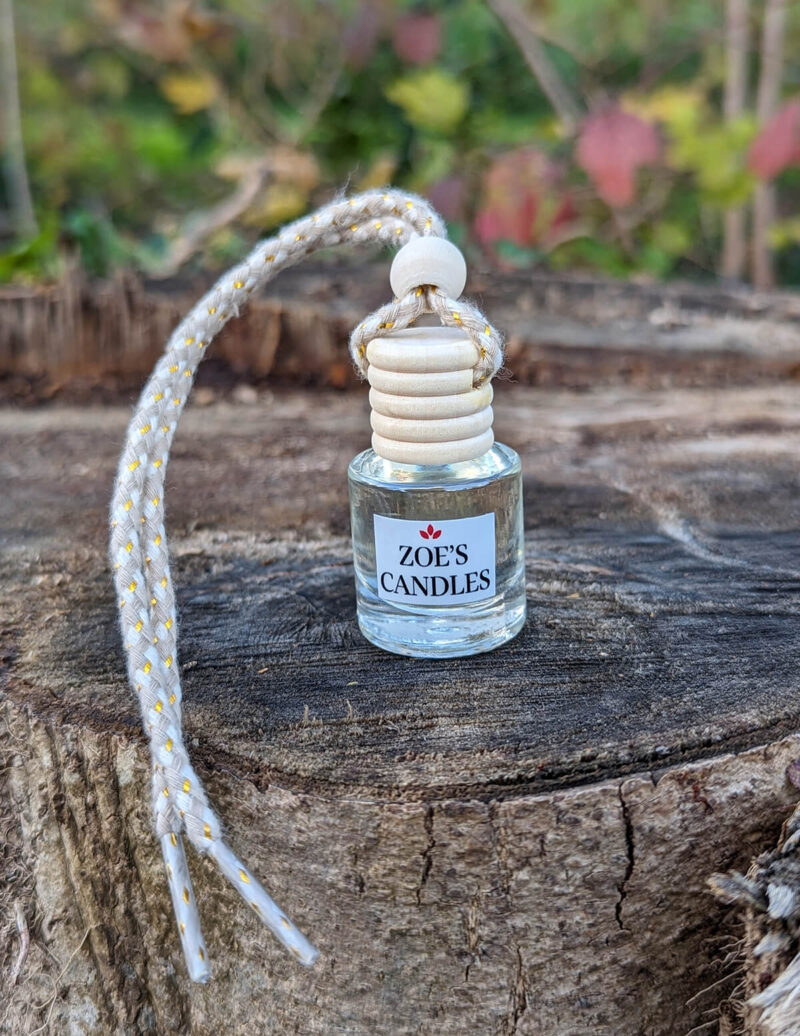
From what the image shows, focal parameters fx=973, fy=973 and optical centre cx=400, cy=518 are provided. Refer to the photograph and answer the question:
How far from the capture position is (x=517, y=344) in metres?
1.56

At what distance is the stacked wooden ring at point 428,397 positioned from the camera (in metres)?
0.71

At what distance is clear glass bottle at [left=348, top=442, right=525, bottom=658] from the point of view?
2.46 feet

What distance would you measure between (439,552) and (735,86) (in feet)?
8.67

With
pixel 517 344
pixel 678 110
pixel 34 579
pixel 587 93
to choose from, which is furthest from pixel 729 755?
pixel 587 93

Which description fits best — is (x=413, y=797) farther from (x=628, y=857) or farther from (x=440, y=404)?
(x=440, y=404)

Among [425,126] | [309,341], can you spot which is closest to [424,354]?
[309,341]

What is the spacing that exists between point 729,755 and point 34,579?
2.11ft

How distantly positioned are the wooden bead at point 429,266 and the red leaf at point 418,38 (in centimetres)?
218

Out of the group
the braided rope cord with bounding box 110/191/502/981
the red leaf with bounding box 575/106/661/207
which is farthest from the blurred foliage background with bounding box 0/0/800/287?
the braided rope cord with bounding box 110/191/502/981

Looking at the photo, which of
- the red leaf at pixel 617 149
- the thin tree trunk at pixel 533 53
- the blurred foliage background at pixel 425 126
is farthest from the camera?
the thin tree trunk at pixel 533 53

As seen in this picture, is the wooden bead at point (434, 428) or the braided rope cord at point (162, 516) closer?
the braided rope cord at point (162, 516)

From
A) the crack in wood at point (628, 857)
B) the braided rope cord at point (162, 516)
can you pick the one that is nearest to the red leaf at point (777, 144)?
the braided rope cord at point (162, 516)

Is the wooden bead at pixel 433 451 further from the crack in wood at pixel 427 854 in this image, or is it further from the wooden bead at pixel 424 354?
the crack in wood at pixel 427 854

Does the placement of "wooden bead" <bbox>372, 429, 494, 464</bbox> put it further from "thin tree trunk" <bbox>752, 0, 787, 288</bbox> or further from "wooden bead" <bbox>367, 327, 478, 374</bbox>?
"thin tree trunk" <bbox>752, 0, 787, 288</bbox>
